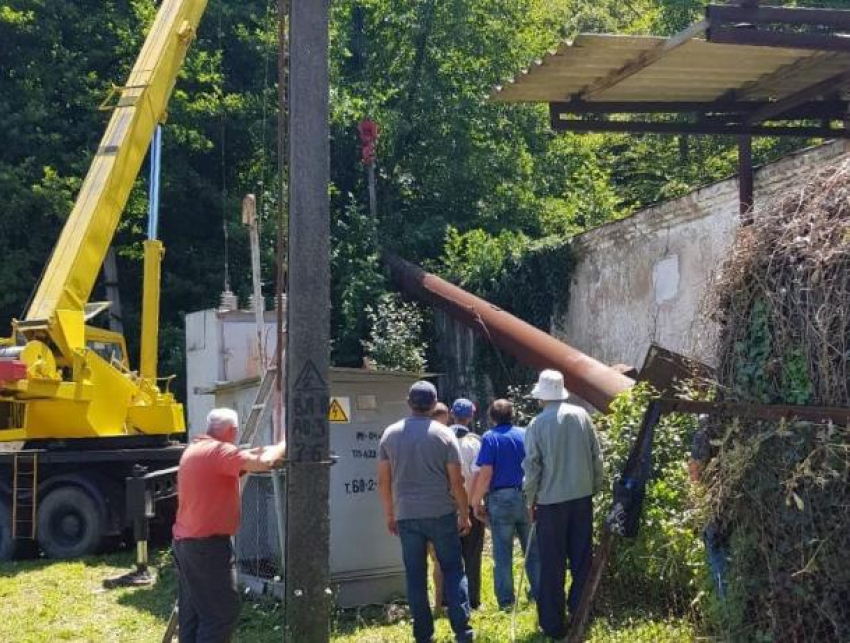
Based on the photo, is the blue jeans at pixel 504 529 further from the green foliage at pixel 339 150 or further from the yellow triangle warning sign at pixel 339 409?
the green foliage at pixel 339 150

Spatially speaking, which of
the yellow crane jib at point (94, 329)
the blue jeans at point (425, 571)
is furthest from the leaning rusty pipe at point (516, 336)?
the blue jeans at point (425, 571)

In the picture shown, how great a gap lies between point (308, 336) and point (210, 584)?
1605 mm

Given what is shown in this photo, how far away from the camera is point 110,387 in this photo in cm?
1363

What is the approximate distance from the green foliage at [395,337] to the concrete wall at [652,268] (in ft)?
9.20

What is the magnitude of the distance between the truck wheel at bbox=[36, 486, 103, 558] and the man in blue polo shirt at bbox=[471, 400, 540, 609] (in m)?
6.44

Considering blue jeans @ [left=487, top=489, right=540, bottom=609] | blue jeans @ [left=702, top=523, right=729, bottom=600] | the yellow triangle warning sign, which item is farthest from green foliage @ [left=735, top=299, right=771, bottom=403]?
the yellow triangle warning sign

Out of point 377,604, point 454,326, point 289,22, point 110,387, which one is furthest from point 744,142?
point 454,326

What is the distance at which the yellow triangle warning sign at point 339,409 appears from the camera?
8.84 metres

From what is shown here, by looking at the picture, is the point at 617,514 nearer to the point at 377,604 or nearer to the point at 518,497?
the point at 518,497

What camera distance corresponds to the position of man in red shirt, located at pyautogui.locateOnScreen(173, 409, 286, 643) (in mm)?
6379

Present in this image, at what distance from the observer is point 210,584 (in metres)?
6.39

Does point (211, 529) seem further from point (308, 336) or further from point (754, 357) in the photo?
point (754, 357)

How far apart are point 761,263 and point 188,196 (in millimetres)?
18698

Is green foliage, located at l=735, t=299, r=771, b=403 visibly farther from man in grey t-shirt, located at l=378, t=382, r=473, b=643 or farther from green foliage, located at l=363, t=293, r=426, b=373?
green foliage, located at l=363, t=293, r=426, b=373
